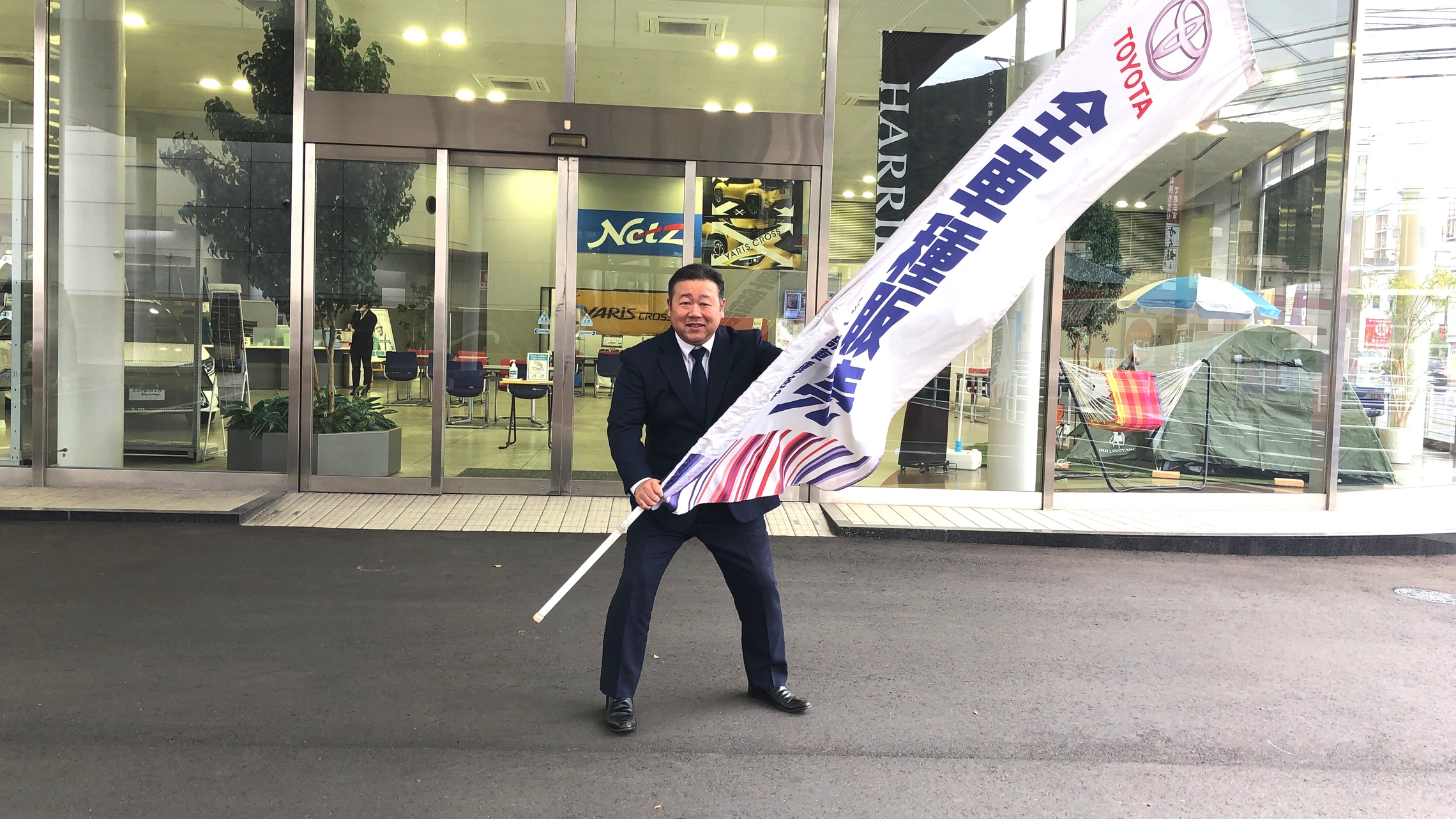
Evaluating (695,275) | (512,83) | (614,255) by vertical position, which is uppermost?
(512,83)

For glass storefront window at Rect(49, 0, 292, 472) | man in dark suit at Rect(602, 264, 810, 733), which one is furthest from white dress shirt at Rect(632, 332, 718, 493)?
glass storefront window at Rect(49, 0, 292, 472)

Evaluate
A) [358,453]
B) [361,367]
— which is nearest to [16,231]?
[361,367]

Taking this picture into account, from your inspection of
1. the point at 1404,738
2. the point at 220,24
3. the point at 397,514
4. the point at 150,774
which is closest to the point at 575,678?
the point at 150,774

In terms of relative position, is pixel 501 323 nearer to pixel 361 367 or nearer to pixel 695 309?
pixel 361 367

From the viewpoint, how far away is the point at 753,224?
886cm

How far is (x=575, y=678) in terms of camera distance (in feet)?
14.1

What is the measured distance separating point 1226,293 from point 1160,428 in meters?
1.37

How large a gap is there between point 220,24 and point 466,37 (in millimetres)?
2104

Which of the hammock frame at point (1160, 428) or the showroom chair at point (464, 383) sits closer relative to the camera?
the showroom chair at point (464, 383)

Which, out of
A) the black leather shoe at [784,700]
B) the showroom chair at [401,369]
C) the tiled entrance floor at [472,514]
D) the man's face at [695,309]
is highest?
the man's face at [695,309]

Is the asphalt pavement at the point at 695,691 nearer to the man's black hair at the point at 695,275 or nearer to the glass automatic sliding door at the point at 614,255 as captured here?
the man's black hair at the point at 695,275

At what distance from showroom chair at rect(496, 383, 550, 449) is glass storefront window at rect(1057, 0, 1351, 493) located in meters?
4.60

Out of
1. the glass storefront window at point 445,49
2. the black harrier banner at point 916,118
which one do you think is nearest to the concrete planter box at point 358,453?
the glass storefront window at point 445,49

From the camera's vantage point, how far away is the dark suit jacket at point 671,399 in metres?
3.88
